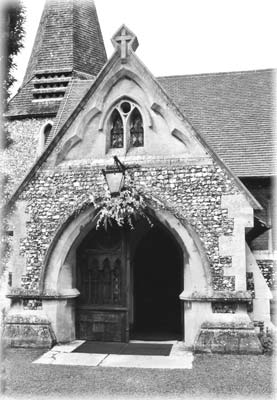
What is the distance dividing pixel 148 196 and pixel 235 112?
19.1 feet

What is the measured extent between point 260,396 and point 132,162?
15.4 feet

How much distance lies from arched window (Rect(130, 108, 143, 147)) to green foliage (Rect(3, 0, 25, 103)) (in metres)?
3.40

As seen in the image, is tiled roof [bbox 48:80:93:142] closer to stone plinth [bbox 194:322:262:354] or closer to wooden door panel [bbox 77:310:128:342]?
wooden door panel [bbox 77:310:128:342]

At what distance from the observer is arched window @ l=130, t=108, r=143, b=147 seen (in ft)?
30.1

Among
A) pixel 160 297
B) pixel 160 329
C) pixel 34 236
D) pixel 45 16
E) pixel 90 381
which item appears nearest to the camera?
pixel 90 381

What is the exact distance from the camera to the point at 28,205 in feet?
29.6

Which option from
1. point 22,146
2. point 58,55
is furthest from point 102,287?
point 58,55

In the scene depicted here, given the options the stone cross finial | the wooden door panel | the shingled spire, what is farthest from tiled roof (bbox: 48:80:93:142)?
the wooden door panel

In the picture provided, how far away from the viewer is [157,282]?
11859 millimetres

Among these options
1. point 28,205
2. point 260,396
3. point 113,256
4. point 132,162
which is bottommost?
point 260,396

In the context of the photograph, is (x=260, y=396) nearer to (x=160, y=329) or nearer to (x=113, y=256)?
(x=113, y=256)

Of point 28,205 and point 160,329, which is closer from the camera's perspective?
point 28,205

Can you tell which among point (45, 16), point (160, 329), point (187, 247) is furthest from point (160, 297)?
point (45, 16)

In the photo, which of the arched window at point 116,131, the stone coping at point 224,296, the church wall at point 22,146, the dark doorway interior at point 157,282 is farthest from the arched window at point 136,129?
the church wall at point 22,146
